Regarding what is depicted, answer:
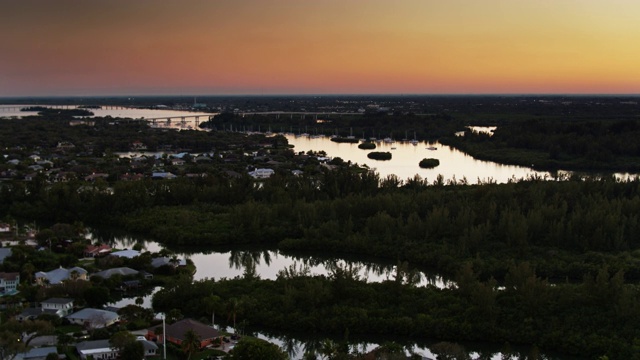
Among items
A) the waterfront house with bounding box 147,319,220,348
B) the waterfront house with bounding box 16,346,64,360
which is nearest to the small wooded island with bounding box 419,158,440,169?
the waterfront house with bounding box 147,319,220,348

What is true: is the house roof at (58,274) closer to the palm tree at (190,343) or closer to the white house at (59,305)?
the white house at (59,305)

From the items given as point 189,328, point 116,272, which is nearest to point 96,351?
point 189,328

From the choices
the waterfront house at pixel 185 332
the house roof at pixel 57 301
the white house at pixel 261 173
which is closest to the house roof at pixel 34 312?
the house roof at pixel 57 301

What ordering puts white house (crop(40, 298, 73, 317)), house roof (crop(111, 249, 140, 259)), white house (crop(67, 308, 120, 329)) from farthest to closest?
house roof (crop(111, 249, 140, 259))
white house (crop(40, 298, 73, 317))
white house (crop(67, 308, 120, 329))

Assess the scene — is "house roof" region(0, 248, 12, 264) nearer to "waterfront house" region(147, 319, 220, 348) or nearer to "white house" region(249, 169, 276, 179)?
"waterfront house" region(147, 319, 220, 348)

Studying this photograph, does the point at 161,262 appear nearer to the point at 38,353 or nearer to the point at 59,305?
the point at 59,305

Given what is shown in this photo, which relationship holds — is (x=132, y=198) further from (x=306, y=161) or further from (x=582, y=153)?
(x=582, y=153)

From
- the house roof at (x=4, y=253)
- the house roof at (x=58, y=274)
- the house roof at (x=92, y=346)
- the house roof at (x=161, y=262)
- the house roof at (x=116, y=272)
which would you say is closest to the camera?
the house roof at (x=92, y=346)
